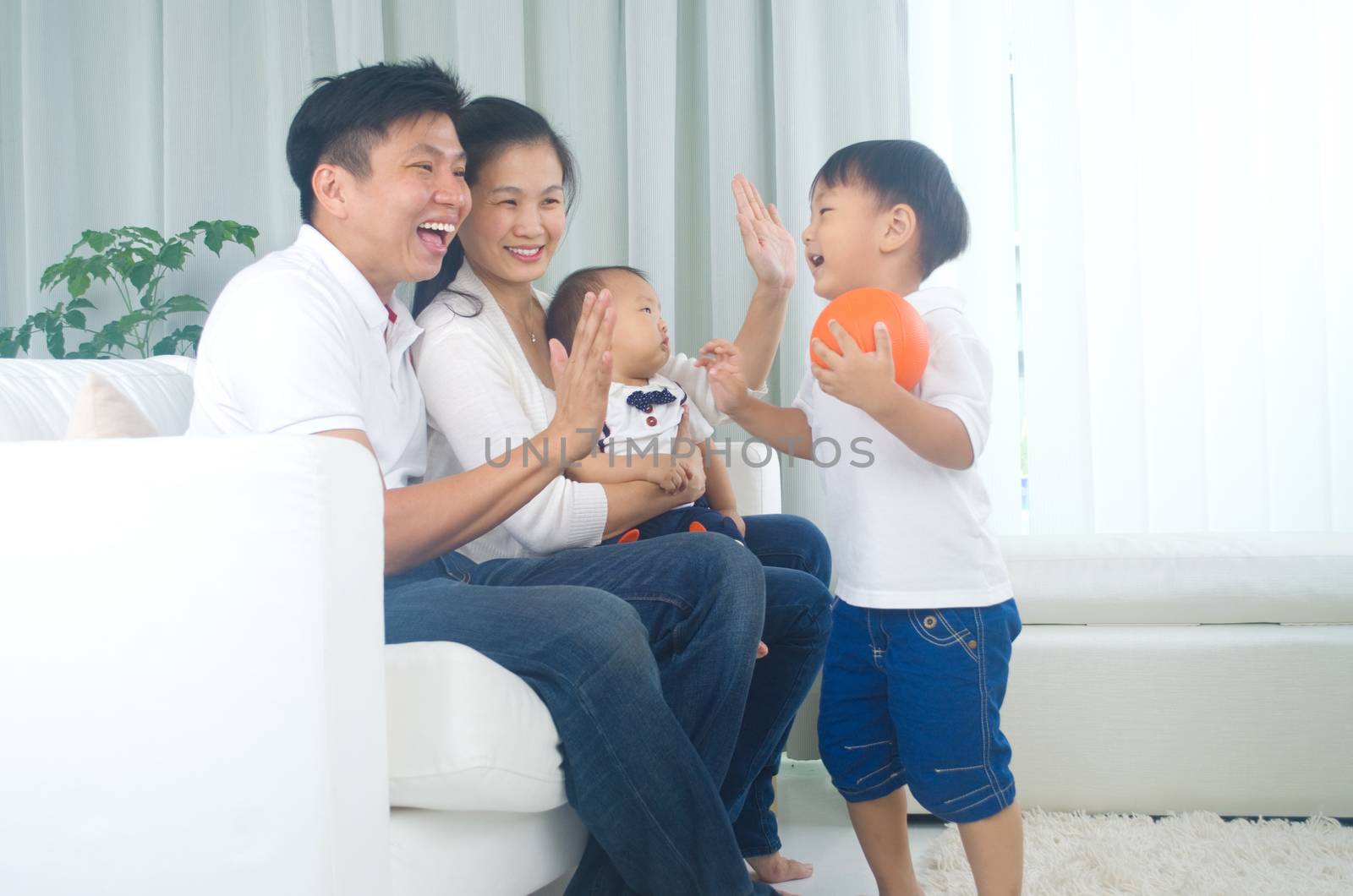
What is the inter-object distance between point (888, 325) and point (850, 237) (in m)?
0.27

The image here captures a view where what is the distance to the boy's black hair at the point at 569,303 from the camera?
1630 mm

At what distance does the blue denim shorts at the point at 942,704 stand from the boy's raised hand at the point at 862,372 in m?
0.29

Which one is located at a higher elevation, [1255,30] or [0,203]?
[1255,30]

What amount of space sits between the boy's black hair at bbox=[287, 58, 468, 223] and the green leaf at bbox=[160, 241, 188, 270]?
1.40 metres

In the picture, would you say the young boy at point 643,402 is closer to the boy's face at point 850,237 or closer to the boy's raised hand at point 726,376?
the boy's raised hand at point 726,376

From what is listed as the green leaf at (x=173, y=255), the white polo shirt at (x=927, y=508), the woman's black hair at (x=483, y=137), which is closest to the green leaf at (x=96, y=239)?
the green leaf at (x=173, y=255)

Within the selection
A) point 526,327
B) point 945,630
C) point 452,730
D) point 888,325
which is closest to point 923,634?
point 945,630

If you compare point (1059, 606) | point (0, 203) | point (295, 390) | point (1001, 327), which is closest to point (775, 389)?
point (1001, 327)

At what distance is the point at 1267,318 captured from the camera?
272 cm

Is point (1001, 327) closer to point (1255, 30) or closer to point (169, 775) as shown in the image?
point (1255, 30)

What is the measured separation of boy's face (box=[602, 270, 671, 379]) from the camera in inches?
65.0

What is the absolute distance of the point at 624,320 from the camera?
166 centimetres

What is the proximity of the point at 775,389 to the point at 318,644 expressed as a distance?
189 cm

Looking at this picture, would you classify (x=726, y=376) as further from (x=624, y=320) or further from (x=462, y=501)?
(x=462, y=501)
